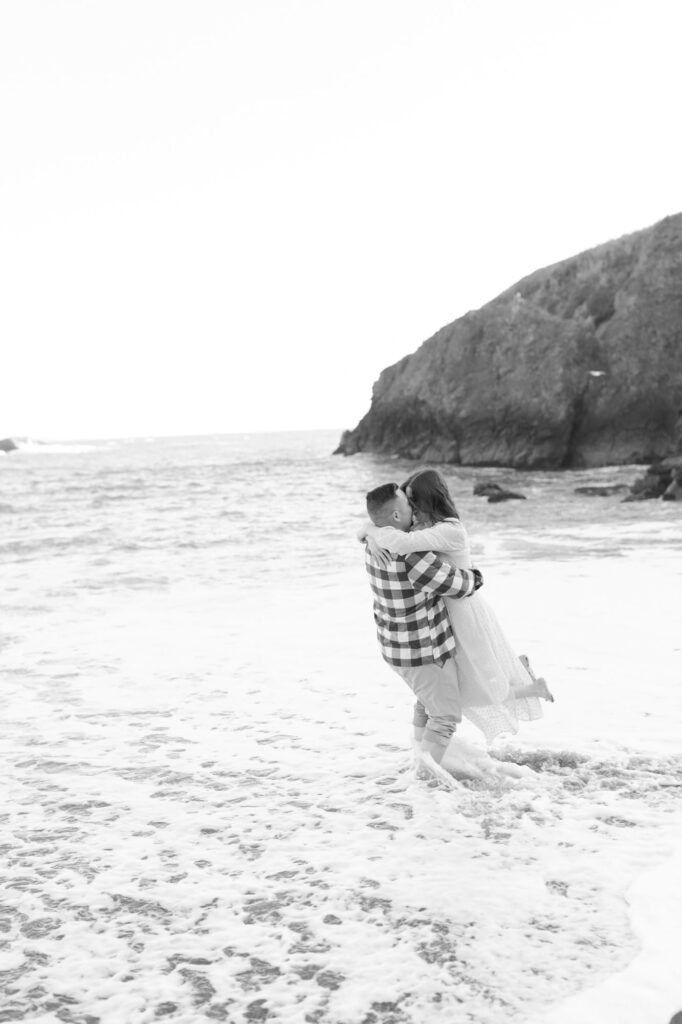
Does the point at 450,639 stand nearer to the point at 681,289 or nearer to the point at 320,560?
the point at 320,560

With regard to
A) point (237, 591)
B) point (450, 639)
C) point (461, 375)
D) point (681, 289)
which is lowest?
point (237, 591)

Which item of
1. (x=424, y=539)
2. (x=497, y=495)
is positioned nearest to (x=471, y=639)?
(x=424, y=539)

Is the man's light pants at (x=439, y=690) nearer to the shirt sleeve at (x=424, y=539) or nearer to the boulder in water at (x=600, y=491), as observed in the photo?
the shirt sleeve at (x=424, y=539)

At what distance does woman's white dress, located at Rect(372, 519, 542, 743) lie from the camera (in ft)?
14.3

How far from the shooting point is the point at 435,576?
4.32 metres

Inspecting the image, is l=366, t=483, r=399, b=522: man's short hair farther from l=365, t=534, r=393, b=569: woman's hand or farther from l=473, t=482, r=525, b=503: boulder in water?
l=473, t=482, r=525, b=503: boulder in water

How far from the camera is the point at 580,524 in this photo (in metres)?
17.8

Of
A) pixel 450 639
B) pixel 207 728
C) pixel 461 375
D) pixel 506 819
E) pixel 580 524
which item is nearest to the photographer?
pixel 506 819

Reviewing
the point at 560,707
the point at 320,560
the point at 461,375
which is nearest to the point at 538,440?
the point at 461,375

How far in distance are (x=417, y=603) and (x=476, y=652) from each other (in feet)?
1.31

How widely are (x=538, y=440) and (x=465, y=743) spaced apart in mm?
39366

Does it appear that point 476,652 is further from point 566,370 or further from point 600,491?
point 566,370

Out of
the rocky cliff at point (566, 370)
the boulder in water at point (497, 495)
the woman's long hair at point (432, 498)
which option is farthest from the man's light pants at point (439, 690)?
the rocky cliff at point (566, 370)

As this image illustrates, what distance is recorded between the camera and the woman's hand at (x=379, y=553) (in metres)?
4.42
